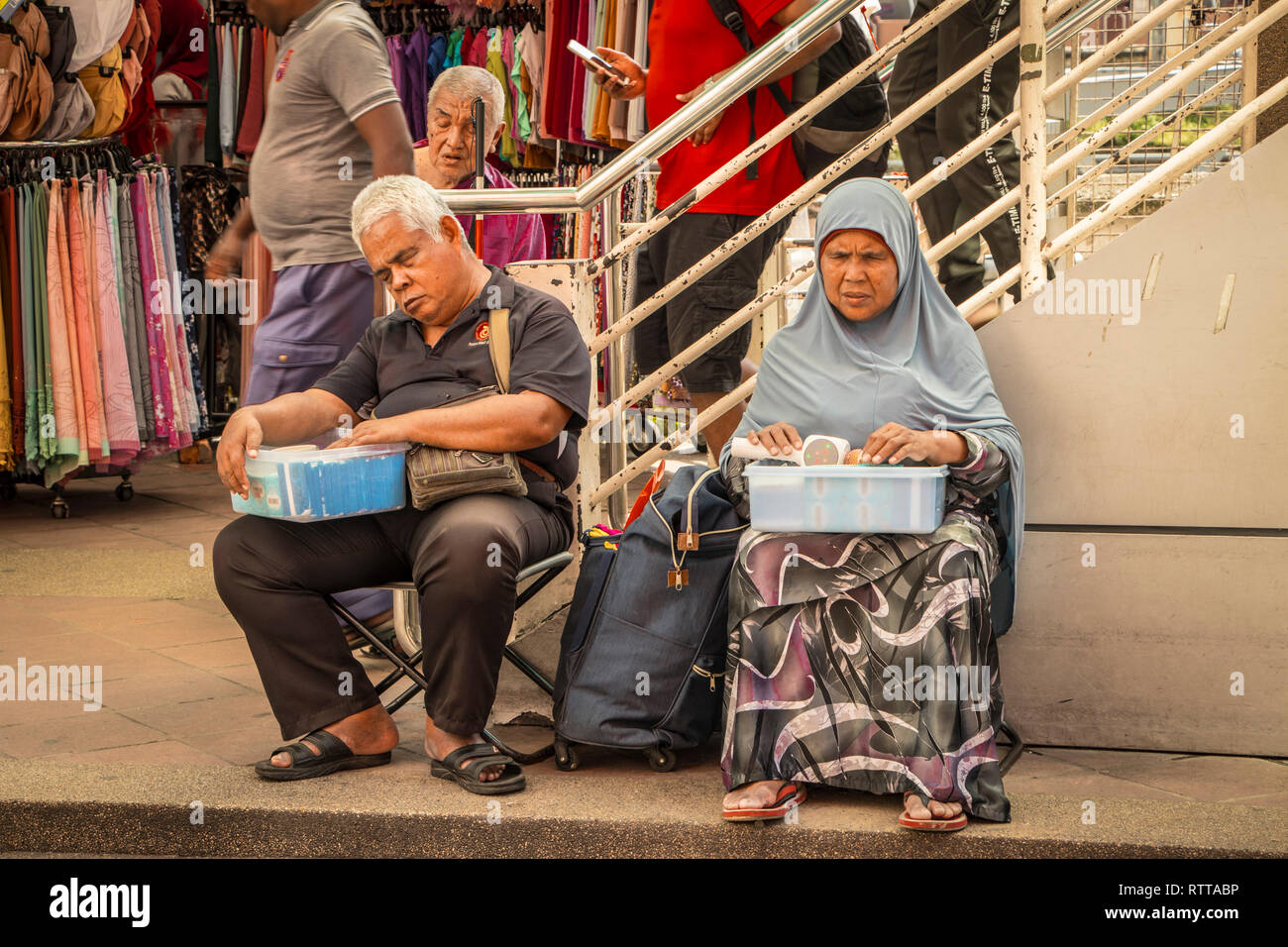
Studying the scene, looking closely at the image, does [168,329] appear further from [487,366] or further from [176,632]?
[487,366]

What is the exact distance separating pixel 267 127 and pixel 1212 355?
2.57 metres

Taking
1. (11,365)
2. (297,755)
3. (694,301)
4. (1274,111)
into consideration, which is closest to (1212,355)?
(1274,111)

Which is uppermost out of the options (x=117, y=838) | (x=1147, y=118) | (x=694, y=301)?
(x=1147, y=118)

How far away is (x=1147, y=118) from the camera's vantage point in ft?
18.5

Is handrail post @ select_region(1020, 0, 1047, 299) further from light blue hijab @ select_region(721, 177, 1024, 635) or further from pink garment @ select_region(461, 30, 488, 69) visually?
pink garment @ select_region(461, 30, 488, 69)

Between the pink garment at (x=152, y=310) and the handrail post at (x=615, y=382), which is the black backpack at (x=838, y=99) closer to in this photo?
the handrail post at (x=615, y=382)

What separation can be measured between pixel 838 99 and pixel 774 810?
2200 mm

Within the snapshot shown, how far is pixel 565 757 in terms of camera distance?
3.38 m

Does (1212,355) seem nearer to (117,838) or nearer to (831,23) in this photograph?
(831,23)

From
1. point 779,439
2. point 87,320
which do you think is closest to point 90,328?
point 87,320

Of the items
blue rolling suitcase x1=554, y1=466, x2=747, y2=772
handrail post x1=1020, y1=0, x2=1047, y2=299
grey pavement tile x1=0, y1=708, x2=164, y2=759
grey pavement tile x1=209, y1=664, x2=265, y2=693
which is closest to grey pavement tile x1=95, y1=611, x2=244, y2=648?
Result: grey pavement tile x1=209, y1=664, x2=265, y2=693

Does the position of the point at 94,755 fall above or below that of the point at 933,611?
below

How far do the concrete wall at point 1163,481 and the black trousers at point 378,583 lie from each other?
3.98ft

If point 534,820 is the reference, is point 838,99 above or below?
above
